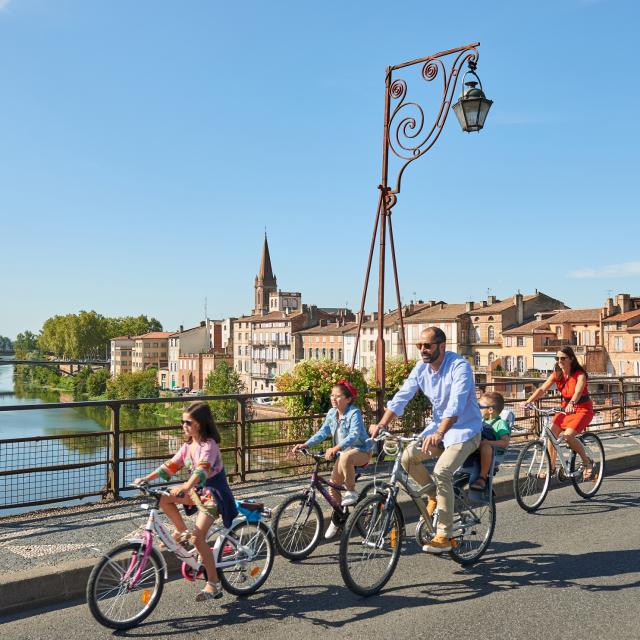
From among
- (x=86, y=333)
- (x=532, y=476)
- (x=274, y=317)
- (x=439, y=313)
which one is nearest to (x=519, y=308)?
(x=439, y=313)

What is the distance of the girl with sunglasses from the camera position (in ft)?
17.0

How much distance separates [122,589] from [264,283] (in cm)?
16597

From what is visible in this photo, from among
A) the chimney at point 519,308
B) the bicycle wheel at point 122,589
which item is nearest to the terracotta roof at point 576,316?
the chimney at point 519,308

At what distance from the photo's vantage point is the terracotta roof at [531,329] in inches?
3314

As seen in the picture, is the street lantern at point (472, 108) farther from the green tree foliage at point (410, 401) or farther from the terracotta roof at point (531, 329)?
the terracotta roof at point (531, 329)

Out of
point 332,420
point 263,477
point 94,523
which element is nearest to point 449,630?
point 332,420

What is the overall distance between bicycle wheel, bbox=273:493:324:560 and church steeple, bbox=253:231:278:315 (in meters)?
160

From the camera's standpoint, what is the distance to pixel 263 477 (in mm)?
9672

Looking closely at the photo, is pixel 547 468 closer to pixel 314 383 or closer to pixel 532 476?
pixel 532 476

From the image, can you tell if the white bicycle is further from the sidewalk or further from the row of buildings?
the row of buildings

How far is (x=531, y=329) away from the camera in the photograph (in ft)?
278

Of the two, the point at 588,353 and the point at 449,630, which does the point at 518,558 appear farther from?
the point at 588,353

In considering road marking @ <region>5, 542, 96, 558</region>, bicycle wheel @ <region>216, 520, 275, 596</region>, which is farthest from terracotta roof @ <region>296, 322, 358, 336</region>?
bicycle wheel @ <region>216, 520, 275, 596</region>

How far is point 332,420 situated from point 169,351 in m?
130
